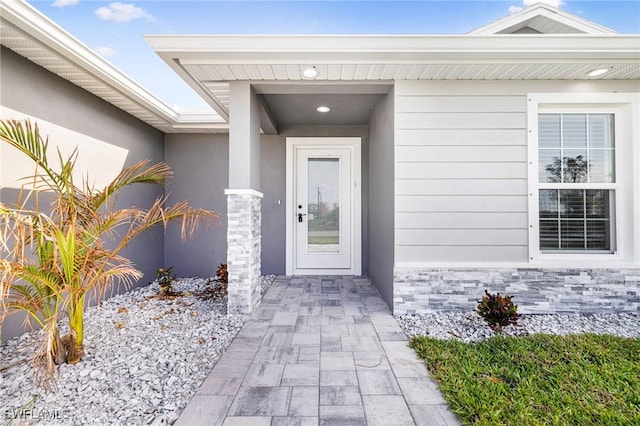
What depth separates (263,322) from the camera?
10.1 feet

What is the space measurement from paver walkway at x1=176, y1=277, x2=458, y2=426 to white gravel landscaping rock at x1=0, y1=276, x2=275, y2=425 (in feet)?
0.57

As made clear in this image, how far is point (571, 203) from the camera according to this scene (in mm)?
3357

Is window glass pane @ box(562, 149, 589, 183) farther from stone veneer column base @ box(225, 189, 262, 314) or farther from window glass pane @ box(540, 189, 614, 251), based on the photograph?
stone veneer column base @ box(225, 189, 262, 314)

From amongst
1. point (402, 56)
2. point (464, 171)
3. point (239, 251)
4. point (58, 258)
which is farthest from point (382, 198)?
point (58, 258)

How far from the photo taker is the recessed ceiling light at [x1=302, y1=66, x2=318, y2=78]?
9.81ft

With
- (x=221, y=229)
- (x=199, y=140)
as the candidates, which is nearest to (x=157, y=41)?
(x=199, y=140)

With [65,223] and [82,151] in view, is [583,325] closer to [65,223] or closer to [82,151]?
[65,223]

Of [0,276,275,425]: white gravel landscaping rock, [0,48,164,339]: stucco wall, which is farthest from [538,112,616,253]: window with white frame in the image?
[0,48,164,339]: stucco wall

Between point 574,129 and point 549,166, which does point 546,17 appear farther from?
point 549,166

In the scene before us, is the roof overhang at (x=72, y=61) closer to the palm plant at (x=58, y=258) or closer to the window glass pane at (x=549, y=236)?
the palm plant at (x=58, y=258)

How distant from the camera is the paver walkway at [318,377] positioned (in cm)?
168

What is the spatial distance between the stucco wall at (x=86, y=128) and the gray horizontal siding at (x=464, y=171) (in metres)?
3.57

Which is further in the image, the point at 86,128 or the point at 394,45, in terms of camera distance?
the point at 86,128

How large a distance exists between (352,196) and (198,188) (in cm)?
264
